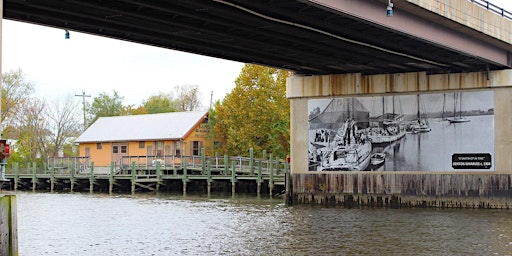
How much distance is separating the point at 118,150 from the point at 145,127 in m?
3.06

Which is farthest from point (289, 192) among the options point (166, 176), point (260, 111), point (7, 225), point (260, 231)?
point (7, 225)

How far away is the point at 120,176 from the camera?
55.4m

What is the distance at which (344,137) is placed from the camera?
1411 inches

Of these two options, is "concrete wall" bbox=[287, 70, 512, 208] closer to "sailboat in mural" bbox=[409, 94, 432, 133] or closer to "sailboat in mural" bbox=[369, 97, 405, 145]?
"sailboat in mural" bbox=[409, 94, 432, 133]

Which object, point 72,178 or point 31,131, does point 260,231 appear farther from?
point 31,131

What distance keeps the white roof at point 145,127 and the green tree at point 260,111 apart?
633cm

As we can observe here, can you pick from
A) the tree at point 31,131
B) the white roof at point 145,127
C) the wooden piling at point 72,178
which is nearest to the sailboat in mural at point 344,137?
the wooden piling at point 72,178

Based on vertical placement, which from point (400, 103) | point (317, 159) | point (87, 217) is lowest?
point (87, 217)

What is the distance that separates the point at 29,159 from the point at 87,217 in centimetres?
5243

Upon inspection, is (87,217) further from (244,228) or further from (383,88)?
(383,88)

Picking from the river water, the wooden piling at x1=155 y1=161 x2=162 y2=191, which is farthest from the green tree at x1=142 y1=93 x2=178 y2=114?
the river water

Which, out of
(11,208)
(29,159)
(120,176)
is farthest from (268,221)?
(29,159)

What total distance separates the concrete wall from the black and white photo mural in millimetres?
285

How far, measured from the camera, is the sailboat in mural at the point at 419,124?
34219 mm
